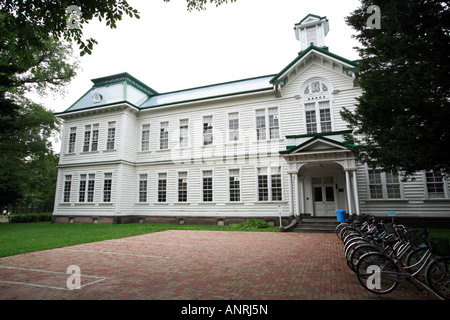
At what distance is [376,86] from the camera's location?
887 cm

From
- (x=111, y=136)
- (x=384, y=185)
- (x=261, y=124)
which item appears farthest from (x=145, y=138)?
(x=384, y=185)

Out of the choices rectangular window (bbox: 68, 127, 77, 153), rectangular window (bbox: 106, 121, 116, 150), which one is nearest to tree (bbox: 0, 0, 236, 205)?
rectangular window (bbox: 68, 127, 77, 153)

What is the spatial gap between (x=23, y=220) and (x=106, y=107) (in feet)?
50.3

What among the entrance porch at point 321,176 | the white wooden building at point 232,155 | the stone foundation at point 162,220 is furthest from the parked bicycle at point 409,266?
the stone foundation at point 162,220

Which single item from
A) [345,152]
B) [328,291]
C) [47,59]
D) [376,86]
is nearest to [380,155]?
[376,86]

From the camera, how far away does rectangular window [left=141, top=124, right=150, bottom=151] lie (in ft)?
73.2

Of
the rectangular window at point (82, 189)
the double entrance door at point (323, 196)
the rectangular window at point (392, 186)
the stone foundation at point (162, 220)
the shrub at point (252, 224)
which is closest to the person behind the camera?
the rectangular window at point (392, 186)

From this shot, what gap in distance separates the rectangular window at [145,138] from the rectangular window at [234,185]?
8.27 m

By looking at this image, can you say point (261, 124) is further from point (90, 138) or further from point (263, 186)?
point (90, 138)

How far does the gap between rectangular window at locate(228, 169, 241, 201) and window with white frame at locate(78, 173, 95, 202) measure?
1231cm

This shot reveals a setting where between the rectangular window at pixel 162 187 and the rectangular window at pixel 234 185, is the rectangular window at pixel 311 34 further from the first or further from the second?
the rectangular window at pixel 162 187

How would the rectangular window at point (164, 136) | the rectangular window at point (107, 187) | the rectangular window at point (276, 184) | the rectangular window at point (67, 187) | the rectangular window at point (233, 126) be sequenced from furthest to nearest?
the rectangular window at point (67, 187)
the rectangular window at point (164, 136)
the rectangular window at point (107, 187)
the rectangular window at point (233, 126)
the rectangular window at point (276, 184)

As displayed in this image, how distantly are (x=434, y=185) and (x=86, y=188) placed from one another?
25.5 metres

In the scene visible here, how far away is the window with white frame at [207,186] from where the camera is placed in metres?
19.5
